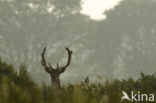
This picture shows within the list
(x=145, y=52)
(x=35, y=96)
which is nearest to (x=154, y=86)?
(x=35, y=96)

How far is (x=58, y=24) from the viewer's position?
4728 cm

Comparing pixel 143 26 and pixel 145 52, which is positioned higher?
pixel 143 26

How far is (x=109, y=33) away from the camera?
48531mm

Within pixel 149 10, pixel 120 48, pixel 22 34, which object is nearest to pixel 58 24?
pixel 22 34

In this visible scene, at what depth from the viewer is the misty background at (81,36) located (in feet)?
147

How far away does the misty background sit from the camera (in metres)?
44.7

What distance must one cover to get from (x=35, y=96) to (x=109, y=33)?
1863 inches

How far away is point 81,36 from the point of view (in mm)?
50062

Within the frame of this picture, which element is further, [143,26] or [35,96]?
[143,26]

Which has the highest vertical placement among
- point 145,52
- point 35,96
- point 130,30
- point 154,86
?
point 130,30

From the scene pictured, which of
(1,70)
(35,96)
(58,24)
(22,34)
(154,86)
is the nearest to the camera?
(35,96)

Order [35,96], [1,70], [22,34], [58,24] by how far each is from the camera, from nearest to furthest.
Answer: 1. [35,96]
2. [1,70]
3. [22,34]
4. [58,24]

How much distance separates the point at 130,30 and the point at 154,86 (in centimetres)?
4438

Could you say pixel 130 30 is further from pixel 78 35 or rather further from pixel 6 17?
pixel 6 17
